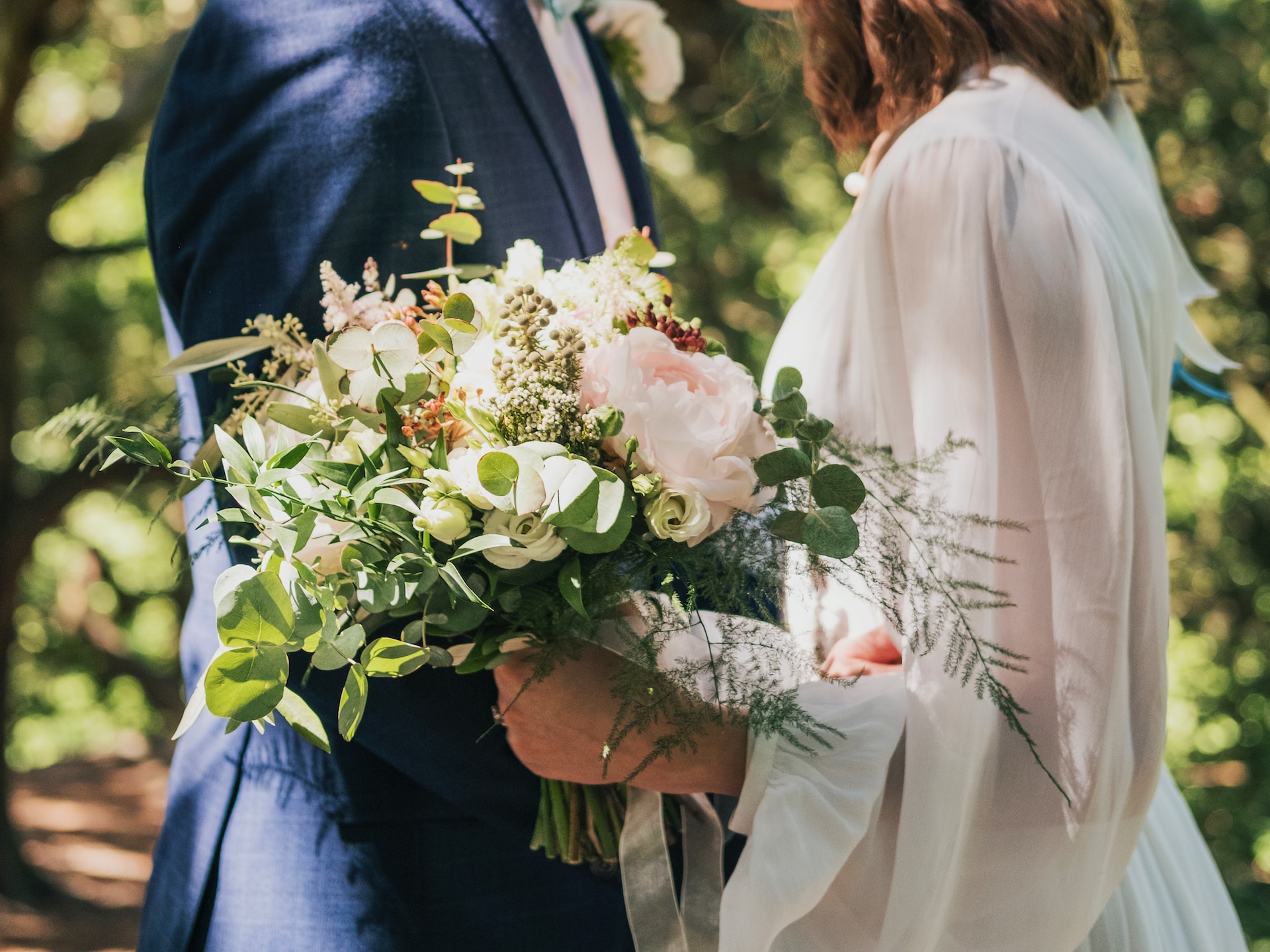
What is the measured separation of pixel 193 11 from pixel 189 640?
4.57m

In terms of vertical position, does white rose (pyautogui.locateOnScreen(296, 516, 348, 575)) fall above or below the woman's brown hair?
below

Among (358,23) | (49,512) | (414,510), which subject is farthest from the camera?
(49,512)

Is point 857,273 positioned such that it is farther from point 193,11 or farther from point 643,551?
point 193,11

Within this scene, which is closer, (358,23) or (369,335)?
(369,335)

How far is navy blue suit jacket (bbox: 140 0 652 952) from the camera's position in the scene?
1267 millimetres

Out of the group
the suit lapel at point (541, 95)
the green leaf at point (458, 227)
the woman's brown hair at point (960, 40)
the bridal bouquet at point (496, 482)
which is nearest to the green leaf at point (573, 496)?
the bridal bouquet at point (496, 482)

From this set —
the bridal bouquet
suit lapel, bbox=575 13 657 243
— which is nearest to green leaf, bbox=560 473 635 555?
the bridal bouquet

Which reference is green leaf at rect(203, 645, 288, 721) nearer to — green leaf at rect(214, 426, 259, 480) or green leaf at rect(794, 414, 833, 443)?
green leaf at rect(214, 426, 259, 480)

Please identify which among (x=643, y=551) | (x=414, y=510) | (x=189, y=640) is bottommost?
(x=189, y=640)

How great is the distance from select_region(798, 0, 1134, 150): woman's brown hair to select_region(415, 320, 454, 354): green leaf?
0.79 metres

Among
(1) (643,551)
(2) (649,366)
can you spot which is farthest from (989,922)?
(2) (649,366)

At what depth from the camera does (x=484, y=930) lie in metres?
1.33

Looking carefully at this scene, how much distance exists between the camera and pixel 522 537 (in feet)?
3.25

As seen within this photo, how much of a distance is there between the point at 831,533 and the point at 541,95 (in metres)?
0.88
